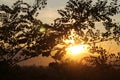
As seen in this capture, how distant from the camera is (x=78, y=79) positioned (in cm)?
4459

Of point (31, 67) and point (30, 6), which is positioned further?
point (31, 67)

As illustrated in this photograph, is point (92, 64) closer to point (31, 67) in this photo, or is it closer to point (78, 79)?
point (78, 79)

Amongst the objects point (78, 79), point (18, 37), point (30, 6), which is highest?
point (30, 6)

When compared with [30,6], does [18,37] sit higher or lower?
lower

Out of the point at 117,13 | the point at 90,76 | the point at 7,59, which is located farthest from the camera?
the point at 90,76

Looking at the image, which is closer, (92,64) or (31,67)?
(92,64)

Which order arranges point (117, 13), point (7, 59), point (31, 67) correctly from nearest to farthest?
point (117, 13), point (7, 59), point (31, 67)

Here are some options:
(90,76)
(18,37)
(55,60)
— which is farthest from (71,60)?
(90,76)

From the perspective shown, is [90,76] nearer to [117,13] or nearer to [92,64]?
[92,64]

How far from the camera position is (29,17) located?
35.0 metres

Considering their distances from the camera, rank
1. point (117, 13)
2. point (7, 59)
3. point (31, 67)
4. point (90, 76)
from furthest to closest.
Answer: point (31, 67), point (90, 76), point (7, 59), point (117, 13)

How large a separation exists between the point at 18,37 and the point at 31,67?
2587 cm

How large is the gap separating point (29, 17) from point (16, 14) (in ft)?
3.82

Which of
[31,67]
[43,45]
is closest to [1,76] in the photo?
[43,45]
